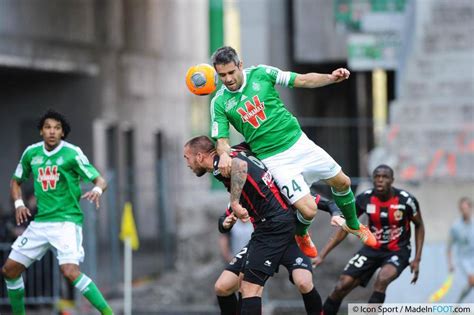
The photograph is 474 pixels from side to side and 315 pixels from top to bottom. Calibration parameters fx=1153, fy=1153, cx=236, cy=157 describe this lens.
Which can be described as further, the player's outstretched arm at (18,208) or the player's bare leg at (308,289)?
the player's outstretched arm at (18,208)

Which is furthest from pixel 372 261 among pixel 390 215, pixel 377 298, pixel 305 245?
pixel 305 245

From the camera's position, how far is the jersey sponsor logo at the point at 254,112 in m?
11.0

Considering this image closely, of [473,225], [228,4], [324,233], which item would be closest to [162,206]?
[324,233]

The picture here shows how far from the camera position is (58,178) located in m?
12.4

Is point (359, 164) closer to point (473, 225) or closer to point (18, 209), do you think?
point (473, 225)

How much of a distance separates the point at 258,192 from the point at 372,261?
2794mm

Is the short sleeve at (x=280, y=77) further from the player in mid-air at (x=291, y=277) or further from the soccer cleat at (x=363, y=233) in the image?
the soccer cleat at (x=363, y=233)

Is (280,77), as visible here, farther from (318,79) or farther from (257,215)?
(257,215)

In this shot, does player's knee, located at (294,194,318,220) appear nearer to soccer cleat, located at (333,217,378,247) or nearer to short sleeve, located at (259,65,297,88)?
soccer cleat, located at (333,217,378,247)

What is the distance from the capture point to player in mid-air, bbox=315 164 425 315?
12.9m

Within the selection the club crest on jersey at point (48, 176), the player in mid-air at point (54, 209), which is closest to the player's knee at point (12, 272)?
the player in mid-air at point (54, 209)

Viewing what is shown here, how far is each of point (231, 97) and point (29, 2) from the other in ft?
43.6

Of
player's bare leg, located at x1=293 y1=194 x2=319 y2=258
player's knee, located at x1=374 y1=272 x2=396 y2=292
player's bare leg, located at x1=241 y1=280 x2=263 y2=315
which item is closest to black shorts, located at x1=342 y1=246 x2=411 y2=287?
player's knee, located at x1=374 y1=272 x2=396 y2=292

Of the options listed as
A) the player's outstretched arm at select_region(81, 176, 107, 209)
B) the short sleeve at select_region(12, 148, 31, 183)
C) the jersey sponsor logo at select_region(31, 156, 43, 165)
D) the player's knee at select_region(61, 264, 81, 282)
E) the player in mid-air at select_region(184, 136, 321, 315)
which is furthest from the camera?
the short sleeve at select_region(12, 148, 31, 183)
